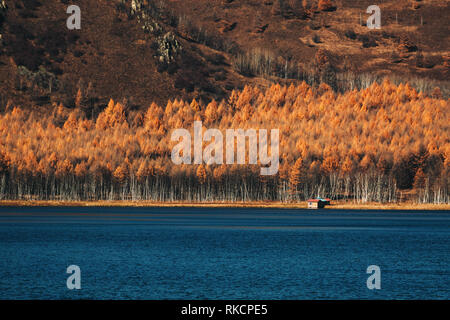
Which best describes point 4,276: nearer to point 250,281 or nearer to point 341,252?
point 250,281

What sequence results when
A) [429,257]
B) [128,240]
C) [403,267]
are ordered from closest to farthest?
1. [403,267]
2. [429,257]
3. [128,240]

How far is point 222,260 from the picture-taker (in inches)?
3479

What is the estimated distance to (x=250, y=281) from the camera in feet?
232

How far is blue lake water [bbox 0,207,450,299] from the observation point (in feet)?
213

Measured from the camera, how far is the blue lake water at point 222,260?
65062 millimetres

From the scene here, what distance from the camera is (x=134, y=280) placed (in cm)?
7069
